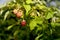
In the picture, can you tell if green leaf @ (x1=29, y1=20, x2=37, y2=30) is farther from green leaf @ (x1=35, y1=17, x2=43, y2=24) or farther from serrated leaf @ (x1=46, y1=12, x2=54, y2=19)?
serrated leaf @ (x1=46, y1=12, x2=54, y2=19)

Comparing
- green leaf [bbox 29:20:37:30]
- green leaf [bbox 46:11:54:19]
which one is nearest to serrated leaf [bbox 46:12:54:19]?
green leaf [bbox 46:11:54:19]

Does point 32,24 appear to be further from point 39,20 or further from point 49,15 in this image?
point 49,15

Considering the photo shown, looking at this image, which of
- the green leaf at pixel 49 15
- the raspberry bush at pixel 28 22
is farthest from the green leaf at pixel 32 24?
the green leaf at pixel 49 15

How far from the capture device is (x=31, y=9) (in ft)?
6.79

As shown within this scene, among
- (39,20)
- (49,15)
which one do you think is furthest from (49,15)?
(39,20)

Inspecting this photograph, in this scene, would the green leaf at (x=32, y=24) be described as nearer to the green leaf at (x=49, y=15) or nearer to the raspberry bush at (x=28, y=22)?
the raspberry bush at (x=28, y=22)

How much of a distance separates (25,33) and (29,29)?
0.05 meters

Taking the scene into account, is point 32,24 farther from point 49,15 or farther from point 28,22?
point 49,15

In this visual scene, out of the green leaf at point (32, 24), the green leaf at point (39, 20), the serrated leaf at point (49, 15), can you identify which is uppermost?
the serrated leaf at point (49, 15)

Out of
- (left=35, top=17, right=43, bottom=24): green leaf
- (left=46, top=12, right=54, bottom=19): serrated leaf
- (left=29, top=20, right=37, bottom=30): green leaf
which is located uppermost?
(left=46, top=12, right=54, bottom=19): serrated leaf

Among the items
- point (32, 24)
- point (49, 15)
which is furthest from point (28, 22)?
point (49, 15)

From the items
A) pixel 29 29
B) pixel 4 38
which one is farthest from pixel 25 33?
pixel 4 38

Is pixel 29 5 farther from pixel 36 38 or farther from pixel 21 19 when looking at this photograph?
pixel 36 38

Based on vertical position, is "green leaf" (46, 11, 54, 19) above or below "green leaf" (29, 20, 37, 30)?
above
